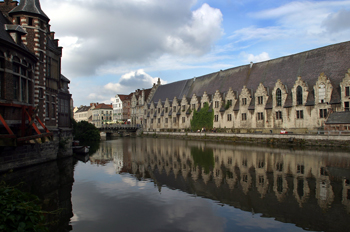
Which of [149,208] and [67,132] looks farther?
[67,132]

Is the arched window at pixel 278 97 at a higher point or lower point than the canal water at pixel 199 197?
higher

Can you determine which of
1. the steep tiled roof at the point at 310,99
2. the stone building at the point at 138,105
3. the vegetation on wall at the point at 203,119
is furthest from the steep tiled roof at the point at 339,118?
the stone building at the point at 138,105

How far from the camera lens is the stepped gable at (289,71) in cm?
4444

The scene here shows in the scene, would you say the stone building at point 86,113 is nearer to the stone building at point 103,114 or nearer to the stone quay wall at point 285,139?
the stone building at point 103,114

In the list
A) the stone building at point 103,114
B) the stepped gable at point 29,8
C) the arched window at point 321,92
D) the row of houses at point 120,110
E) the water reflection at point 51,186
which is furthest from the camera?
the stone building at point 103,114

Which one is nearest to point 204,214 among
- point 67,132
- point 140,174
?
point 140,174

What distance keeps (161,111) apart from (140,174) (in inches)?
2497

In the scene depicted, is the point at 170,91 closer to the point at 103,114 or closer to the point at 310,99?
the point at 310,99

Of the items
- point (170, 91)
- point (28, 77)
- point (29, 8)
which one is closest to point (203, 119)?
point (170, 91)

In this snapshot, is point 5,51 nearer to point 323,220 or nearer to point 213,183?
point 213,183

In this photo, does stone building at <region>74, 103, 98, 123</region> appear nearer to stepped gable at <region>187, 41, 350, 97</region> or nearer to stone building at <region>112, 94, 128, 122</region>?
stone building at <region>112, 94, 128, 122</region>

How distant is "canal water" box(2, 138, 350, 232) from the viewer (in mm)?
9609

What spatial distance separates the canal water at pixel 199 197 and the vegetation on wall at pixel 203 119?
42.0m

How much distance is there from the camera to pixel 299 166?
20.3 metres
